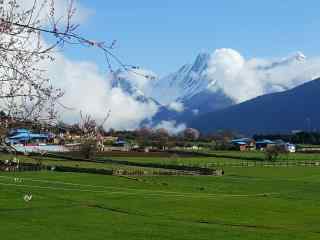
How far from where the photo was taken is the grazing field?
28.0 m

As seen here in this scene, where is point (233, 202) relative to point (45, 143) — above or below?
below

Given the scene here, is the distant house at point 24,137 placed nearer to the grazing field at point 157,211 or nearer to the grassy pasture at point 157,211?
the grassy pasture at point 157,211

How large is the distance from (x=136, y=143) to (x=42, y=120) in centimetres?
16529

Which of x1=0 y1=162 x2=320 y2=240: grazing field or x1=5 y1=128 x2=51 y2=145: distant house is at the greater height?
x1=5 y1=128 x2=51 y2=145: distant house

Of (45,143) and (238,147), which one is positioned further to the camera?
(238,147)

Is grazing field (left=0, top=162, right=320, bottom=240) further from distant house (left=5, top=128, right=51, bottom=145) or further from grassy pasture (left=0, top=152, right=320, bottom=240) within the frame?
distant house (left=5, top=128, right=51, bottom=145)

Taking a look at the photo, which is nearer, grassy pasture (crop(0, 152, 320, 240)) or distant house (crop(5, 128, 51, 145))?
distant house (crop(5, 128, 51, 145))

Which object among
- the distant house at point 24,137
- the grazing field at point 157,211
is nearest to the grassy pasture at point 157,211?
the grazing field at point 157,211

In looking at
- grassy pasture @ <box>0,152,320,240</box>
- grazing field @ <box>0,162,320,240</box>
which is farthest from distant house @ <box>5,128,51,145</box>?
grazing field @ <box>0,162,320,240</box>

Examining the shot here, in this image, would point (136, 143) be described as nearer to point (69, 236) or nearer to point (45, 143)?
point (69, 236)

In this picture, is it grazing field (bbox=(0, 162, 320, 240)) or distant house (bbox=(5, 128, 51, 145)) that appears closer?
distant house (bbox=(5, 128, 51, 145))

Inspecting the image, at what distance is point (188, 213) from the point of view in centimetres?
3750

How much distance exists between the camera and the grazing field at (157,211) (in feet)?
91.9

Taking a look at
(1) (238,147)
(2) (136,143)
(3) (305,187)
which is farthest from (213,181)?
(1) (238,147)
